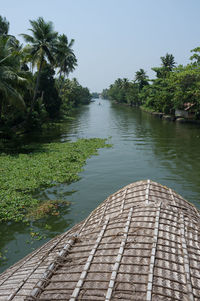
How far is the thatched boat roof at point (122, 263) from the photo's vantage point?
3.88 m

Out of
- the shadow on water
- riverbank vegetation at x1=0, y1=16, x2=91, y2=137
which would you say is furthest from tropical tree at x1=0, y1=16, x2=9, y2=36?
the shadow on water

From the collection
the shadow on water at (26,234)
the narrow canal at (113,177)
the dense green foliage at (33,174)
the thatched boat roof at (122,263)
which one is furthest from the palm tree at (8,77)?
the thatched boat roof at (122,263)

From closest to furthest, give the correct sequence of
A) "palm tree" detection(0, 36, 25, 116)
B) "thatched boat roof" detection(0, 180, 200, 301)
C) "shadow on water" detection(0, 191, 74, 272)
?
"thatched boat roof" detection(0, 180, 200, 301) < "shadow on water" detection(0, 191, 74, 272) < "palm tree" detection(0, 36, 25, 116)

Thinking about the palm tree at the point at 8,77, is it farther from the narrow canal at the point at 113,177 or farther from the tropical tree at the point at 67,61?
the tropical tree at the point at 67,61

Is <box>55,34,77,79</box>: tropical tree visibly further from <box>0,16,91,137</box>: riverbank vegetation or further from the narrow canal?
the narrow canal

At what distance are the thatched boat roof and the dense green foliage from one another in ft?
11.9

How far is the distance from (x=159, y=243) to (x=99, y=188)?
7283 mm

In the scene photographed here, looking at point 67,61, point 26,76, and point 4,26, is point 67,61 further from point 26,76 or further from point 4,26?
point 26,76

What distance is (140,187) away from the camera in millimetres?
7672

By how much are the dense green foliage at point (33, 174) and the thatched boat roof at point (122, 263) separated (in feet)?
11.9

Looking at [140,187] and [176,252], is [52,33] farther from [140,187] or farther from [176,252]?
[176,252]

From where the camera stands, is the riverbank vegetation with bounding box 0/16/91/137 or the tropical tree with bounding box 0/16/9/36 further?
the tropical tree with bounding box 0/16/9/36

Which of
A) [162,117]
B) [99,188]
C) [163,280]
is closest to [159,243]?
[163,280]

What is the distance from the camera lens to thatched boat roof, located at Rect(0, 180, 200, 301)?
388 centimetres
